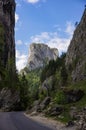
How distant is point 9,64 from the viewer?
519 feet

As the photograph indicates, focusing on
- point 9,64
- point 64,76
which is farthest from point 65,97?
point 64,76

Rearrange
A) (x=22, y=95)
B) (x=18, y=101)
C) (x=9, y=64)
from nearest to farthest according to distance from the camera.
Result: (x=18, y=101), (x=22, y=95), (x=9, y=64)

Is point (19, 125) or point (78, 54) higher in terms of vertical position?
point (78, 54)

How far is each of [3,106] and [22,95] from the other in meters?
23.4

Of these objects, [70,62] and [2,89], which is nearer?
[2,89]

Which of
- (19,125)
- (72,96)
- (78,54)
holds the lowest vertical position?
(19,125)

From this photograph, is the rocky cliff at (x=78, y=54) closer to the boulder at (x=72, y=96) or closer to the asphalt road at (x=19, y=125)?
the boulder at (x=72, y=96)

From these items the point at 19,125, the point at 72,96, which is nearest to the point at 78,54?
the point at 72,96

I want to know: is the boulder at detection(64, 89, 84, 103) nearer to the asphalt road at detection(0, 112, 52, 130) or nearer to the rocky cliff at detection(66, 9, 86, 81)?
the asphalt road at detection(0, 112, 52, 130)

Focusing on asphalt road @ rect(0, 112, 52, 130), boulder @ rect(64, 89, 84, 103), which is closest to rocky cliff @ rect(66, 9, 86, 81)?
boulder @ rect(64, 89, 84, 103)

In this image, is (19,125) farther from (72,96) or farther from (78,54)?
(78,54)

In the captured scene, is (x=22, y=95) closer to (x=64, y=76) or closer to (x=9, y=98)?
(x=9, y=98)

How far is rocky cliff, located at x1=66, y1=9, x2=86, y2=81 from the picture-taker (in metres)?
154

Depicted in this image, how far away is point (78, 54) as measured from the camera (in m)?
177
